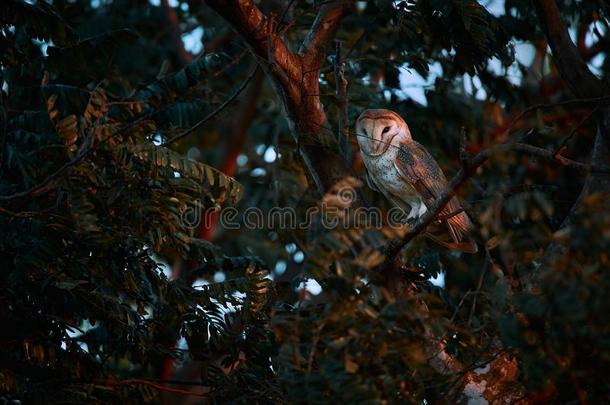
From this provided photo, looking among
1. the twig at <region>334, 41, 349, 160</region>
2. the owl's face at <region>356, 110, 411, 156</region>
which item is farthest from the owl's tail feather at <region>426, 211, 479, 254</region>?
the twig at <region>334, 41, 349, 160</region>

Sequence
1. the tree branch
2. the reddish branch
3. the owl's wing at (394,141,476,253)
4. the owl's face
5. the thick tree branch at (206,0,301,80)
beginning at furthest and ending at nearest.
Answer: the owl's face, the owl's wing at (394,141,476,253), the reddish branch, the thick tree branch at (206,0,301,80), the tree branch

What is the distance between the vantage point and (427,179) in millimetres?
6707

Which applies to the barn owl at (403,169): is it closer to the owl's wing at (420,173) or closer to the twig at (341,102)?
the owl's wing at (420,173)

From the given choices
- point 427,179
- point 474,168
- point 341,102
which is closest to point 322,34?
point 341,102

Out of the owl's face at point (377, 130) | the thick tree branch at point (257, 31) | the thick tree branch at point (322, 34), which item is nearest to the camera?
the thick tree branch at point (257, 31)

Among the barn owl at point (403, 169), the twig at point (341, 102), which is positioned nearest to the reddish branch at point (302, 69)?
the twig at point (341, 102)

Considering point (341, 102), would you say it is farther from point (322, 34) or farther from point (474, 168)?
point (474, 168)

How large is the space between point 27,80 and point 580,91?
4.19 metres

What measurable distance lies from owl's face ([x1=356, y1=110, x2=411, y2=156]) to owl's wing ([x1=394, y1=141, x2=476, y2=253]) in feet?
0.45

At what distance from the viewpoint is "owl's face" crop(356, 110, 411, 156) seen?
691 centimetres

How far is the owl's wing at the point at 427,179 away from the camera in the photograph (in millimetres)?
6695

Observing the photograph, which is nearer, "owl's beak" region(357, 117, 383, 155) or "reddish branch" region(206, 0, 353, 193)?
"reddish branch" region(206, 0, 353, 193)

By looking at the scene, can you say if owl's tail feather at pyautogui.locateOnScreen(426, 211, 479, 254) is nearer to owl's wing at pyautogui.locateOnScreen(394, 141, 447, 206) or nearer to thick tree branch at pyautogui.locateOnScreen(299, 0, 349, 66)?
owl's wing at pyautogui.locateOnScreen(394, 141, 447, 206)

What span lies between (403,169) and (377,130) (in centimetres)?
42
